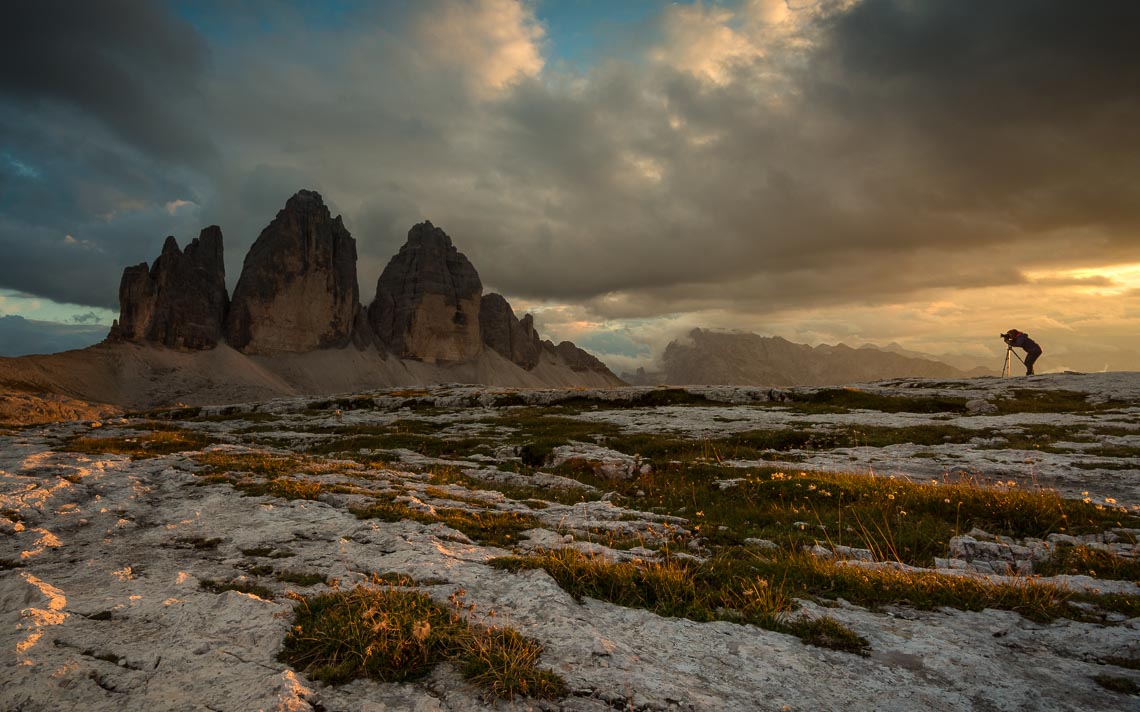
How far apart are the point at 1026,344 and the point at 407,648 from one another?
268 ft

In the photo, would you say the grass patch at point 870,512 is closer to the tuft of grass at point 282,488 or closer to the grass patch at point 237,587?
the grass patch at point 237,587

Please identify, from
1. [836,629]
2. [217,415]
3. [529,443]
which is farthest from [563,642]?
[217,415]

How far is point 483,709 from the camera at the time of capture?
480 cm

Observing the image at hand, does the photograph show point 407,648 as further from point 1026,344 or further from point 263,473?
point 1026,344

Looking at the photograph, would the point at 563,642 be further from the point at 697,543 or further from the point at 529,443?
the point at 529,443

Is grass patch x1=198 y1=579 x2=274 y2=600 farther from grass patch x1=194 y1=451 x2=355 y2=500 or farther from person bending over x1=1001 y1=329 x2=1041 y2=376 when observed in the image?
person bending over x1=1001 y1=329 x2=1041 y2=376

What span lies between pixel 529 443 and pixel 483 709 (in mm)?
24440

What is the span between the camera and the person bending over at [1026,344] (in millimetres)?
62688

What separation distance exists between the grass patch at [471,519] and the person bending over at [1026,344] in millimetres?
75681

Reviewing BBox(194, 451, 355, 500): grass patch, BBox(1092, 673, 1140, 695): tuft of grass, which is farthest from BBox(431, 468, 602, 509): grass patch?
BBox(1092, 673, 1140, 695): tuft of grass

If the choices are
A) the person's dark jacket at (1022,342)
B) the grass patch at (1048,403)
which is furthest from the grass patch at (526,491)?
the person's dark jacket at (1022,342)

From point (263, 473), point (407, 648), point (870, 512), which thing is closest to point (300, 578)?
point (407, 648)

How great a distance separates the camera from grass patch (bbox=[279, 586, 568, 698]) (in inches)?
203

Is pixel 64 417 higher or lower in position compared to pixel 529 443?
lower
